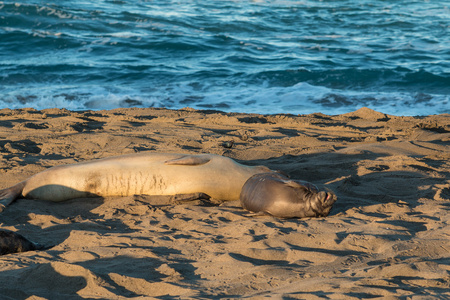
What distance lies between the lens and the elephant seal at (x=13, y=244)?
3.36m

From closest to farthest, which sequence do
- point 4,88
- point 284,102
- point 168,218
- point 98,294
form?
point 98,294 → point 168,218 → point 284,102 → point 4,88

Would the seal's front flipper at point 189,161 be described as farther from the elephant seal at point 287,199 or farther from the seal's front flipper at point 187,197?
the elephant seal at point 287,199

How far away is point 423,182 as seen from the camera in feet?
16.8

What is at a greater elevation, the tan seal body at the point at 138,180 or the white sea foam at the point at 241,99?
the tan seal body at the point at 138,180

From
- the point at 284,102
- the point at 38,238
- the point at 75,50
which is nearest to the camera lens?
the point at 38,238

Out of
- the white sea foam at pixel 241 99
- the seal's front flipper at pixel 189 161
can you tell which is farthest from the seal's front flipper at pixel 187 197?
the white sea foam at pixel 241 99

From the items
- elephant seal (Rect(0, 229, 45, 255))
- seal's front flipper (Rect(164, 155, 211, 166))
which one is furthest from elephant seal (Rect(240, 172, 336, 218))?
elephant seal (Rect(0, 229, 45, 255))

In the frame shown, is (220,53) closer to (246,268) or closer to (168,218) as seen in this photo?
(168,218)

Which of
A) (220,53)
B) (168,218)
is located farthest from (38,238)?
(220,53)

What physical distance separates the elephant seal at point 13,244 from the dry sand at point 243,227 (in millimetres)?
117

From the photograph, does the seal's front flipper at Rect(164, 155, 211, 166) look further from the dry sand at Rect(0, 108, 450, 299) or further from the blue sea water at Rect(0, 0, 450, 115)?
the blue sea water at Rect(0, 0, 450, 115)

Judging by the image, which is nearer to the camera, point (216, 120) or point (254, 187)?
point (254, 187)

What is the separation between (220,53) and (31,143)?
10.6 meters

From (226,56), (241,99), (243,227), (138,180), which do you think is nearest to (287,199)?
(243,227)
